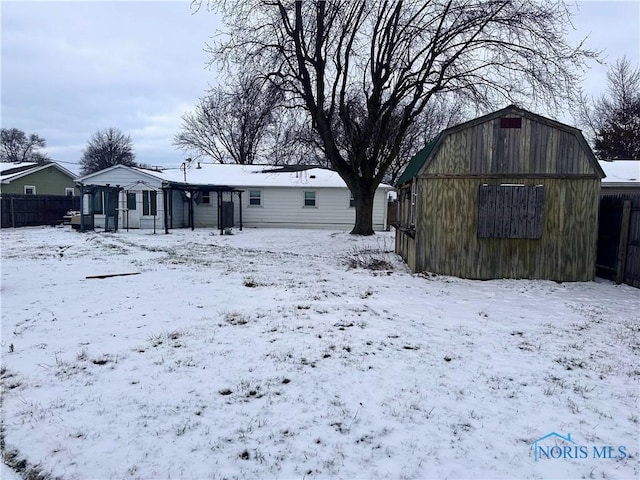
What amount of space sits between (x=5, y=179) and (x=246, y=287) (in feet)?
88.7

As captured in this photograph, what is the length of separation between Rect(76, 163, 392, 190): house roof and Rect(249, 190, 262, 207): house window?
20.6 inches

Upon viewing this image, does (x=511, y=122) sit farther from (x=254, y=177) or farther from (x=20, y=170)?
(x=20, y=170)

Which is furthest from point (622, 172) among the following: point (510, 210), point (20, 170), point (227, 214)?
point (20, 170)

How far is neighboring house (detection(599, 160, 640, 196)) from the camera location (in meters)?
15.0

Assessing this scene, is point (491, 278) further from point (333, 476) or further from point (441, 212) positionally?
point (333, 476)

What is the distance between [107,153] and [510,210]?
55.1m

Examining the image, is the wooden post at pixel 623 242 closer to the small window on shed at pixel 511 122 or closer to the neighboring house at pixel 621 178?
the small window on shed at pixel 511 122

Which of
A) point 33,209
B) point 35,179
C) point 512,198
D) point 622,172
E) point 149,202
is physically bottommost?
point 33,209

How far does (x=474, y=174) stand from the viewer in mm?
9039

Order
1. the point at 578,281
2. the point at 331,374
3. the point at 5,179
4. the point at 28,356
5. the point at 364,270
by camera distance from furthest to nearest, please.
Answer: the point at 5,179, the point at 364,270, the point at 578,281, the point at 28,356, the point at 331,374

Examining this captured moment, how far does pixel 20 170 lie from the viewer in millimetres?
28906

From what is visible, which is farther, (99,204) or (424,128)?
(424,128)

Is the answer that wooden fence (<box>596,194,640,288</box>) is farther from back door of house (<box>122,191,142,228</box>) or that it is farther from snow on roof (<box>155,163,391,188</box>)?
back door of house (<box>122,191,142,228</box>)

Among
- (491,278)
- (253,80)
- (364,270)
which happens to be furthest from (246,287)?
(253,80)
